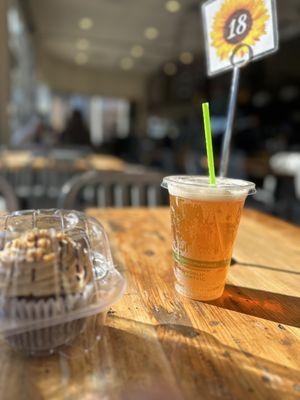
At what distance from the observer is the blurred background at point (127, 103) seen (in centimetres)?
273

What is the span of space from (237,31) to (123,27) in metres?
6.63

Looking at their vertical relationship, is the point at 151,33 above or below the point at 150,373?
above

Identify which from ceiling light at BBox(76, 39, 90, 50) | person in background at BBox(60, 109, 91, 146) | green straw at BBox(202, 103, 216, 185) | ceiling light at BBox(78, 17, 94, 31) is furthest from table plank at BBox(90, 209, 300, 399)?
ceiling light at BBox(76, 39, 90, 50)

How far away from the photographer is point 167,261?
2.68 ft

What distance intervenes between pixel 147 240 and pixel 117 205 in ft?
2.47

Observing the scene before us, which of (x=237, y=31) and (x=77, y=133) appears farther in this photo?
(x=77, y=133)

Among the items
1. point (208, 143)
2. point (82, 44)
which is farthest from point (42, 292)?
point (82, 44)

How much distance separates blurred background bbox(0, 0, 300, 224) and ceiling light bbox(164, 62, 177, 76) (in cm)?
3

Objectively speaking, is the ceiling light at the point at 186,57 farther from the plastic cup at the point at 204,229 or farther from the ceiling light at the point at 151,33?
the plastic cup at the point at 204,229

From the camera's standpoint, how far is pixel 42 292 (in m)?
0.43

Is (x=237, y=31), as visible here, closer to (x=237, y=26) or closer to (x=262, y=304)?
(x=237, y=26)

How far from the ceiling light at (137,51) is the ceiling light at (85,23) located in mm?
1621

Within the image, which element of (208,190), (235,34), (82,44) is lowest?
(208,190)

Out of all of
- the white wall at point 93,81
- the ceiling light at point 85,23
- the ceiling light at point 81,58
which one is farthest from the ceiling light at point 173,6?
the white wall at point 93,81
